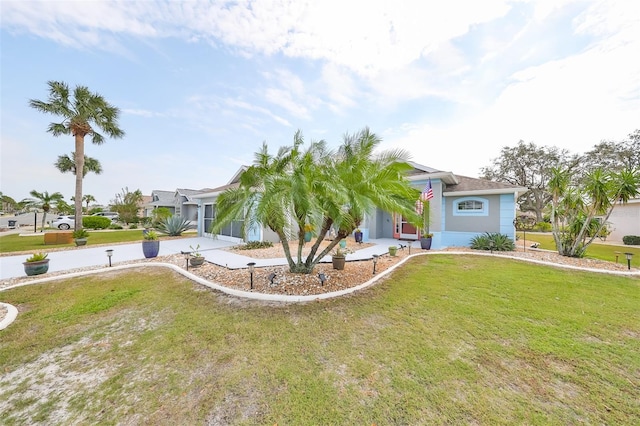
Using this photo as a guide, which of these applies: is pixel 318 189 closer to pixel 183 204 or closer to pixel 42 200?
pixel 183 204

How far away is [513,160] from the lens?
3244 cm

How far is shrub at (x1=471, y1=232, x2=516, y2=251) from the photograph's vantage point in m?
11.4

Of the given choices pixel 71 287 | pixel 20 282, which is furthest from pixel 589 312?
pixel 20 282

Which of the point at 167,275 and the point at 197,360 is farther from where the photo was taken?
the point at 167,275

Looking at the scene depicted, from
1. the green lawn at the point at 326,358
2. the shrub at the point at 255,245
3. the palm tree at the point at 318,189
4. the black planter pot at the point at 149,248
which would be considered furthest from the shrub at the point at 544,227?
the black planter pot at the point at 149,248

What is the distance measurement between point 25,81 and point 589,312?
21.3 m

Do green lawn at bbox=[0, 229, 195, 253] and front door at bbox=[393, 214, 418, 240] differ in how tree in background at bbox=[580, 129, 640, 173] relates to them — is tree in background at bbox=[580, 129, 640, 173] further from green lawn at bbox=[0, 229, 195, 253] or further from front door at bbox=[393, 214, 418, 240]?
green lawn at bbox=[0, 229, 195, 253]

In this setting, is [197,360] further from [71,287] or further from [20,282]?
[20,282]

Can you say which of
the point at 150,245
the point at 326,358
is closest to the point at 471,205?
the point at 326,358

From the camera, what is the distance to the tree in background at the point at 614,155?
25078 millimetres

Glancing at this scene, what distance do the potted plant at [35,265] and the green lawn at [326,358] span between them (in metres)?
1.88

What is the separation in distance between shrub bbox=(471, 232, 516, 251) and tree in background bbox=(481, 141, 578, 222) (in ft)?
80.8

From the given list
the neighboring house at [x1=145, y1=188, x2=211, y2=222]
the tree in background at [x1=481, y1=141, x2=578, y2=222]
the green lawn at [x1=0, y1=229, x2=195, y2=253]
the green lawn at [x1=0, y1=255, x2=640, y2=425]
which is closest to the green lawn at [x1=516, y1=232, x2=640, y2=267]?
the green lawn at [x1=0, y1=255, x2=640, y2=425]

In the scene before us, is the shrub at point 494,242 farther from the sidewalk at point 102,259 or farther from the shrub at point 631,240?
the shrub at point 631,240
